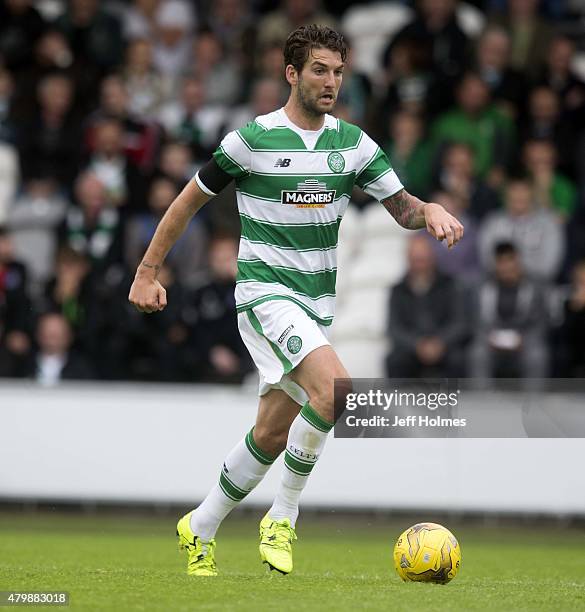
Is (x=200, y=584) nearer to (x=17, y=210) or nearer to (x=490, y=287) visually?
(x=490, y=287)

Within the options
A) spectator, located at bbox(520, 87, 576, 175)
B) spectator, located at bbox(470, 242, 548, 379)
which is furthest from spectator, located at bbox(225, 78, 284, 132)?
spectator, located at bbox(470, 242, 548, 379)

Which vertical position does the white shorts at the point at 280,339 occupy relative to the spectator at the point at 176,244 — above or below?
Result: below

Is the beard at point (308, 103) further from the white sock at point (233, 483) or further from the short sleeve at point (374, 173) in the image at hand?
the white sock at point (233, 483)

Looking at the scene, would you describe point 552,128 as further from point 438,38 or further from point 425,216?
point 425,216

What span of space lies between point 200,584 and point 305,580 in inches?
25.9

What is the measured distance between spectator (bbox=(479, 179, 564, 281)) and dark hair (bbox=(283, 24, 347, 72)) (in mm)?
6776

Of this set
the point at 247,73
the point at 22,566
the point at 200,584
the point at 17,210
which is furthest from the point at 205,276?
the point at 200,584

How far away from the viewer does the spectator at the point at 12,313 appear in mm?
14305

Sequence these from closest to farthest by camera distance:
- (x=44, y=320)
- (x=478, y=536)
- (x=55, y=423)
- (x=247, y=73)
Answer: (x=478, y=536), (x=55, y=423), (x=44, y=320), (x=247, y=73)

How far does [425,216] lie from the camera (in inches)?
303

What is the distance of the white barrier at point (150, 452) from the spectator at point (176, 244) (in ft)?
6.22

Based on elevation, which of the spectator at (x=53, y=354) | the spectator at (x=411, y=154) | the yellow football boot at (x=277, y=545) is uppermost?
the spectator at (x=411, y=154)

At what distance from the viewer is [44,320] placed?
1423cm

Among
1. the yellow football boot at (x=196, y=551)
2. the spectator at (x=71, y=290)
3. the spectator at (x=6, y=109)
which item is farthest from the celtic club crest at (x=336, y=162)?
the spectator at (x=6, y=109)
